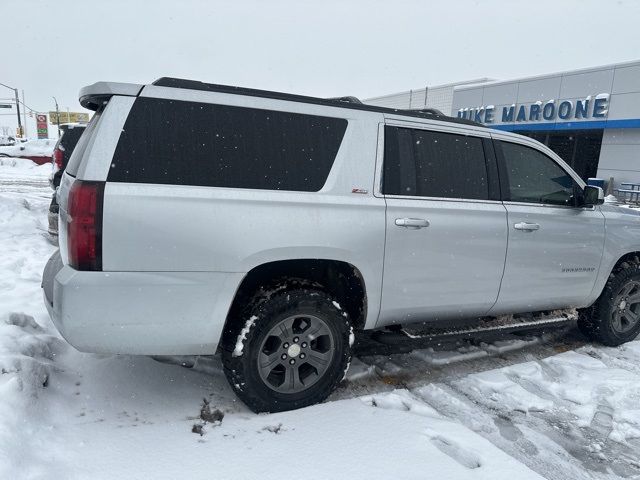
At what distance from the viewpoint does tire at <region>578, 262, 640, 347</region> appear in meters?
4.64

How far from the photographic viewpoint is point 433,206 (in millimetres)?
3500

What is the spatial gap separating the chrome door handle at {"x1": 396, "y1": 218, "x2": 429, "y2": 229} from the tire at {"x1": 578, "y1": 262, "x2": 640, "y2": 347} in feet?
7.91

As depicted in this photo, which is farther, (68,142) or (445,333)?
(68,142)

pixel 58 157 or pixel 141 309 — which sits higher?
pixel 58 157

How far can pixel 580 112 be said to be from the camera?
2302 centimetres

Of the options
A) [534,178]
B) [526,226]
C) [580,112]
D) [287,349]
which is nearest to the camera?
[287,349]

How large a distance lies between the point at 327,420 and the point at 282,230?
1.25 meters

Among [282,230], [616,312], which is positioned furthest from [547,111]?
[282,230]

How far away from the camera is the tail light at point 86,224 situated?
2.53 metres

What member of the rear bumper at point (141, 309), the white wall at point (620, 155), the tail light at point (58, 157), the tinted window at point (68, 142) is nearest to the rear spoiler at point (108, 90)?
the rear bumper at point (141, 309)

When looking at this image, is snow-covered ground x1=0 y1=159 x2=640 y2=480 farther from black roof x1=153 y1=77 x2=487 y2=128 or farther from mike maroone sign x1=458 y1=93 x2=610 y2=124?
mike maroone sign x1=458 y1=93 x2=610 y2=124

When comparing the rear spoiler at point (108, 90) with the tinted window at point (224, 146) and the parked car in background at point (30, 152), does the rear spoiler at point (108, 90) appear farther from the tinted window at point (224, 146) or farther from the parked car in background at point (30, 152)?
the parked car in background at point (30, 152)

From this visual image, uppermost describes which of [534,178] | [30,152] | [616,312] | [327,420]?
[534,178]

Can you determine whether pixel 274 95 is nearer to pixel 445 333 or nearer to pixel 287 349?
pixel 287 349
